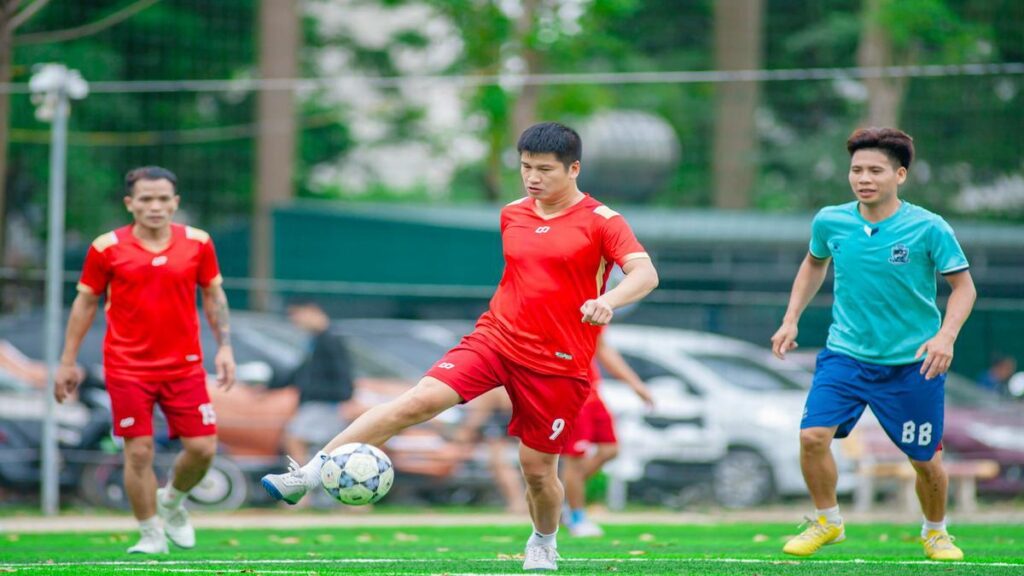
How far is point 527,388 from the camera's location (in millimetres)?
7004

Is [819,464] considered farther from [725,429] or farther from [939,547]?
[725,429]

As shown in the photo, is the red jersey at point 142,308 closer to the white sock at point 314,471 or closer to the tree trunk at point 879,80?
the white sock at point 314,471

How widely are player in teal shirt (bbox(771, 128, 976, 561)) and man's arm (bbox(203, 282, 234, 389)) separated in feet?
11.5

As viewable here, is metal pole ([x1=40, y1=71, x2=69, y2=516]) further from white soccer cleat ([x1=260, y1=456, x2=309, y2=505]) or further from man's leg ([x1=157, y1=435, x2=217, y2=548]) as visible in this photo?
white soccer cleat ([x1=260, y1=456, x2=309, y2=505])

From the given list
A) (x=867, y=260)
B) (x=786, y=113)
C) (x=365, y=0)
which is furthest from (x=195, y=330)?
(x=365, y=0)

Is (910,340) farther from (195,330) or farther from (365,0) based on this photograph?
(365,0)

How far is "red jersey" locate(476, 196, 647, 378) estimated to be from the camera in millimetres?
6961

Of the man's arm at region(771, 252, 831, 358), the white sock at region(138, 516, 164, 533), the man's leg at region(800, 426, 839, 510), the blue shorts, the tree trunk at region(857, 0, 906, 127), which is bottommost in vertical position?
the white sock at region(138, 516, 164, 533)

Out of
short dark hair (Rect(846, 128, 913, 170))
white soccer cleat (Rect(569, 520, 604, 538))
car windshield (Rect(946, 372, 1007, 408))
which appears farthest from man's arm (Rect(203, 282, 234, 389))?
car windshield (Rect(946, 372, 1007, 408))

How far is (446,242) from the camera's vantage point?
17.8 m

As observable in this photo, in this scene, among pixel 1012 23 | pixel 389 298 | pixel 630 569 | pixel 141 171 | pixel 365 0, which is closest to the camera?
pixel 630 569

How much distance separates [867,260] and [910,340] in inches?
17.9

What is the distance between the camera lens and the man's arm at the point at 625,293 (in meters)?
6.33

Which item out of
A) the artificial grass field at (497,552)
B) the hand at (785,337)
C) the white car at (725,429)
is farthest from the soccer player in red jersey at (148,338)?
the white car at (725,429)
